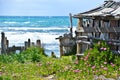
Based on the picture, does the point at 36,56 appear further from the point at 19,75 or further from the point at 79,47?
the point at 19,75

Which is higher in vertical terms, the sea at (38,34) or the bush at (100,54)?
the bush at (100,54)

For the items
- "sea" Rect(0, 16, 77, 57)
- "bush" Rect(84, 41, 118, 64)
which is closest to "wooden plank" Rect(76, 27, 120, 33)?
"bush" Rect(84, 41, 118, 64)

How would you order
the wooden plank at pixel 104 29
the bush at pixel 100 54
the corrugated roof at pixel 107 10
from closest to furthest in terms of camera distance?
1. the bush at pixel 100 54
2. the corrugated roof at pixel 107 10
3. the wooden plank at pixel 104 29

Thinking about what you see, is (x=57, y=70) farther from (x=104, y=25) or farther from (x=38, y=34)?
(x=38, y=34)

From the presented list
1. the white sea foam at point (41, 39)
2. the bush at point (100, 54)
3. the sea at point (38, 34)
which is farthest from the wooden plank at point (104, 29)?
the white sea foam at point (41, 39)

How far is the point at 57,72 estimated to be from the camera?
18.1m

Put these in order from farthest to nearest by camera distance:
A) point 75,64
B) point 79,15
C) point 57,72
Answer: point 79,15 → point 75,64 → point 57,72

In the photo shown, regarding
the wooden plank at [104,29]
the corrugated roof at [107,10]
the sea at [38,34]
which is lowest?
the sea at [38,34]

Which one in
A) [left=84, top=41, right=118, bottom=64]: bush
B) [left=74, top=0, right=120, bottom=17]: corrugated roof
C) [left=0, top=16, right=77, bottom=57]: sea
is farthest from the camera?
[left=0, top=16, right=77, bottom=57]: sea

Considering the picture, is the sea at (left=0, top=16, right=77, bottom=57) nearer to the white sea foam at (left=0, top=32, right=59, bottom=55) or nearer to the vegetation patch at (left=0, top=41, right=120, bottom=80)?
the white sea foam at (left=0, top=32, right=59, bottom=55)

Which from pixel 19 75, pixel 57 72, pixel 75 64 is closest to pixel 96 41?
pixel 75 64

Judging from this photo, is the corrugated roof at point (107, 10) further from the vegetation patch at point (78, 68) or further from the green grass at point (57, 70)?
the green grass at point (57, 70)

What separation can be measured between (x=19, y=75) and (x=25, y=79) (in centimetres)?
79

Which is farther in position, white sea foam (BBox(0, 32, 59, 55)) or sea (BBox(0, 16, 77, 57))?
sea (BBox(0, 16, 77, 57))
